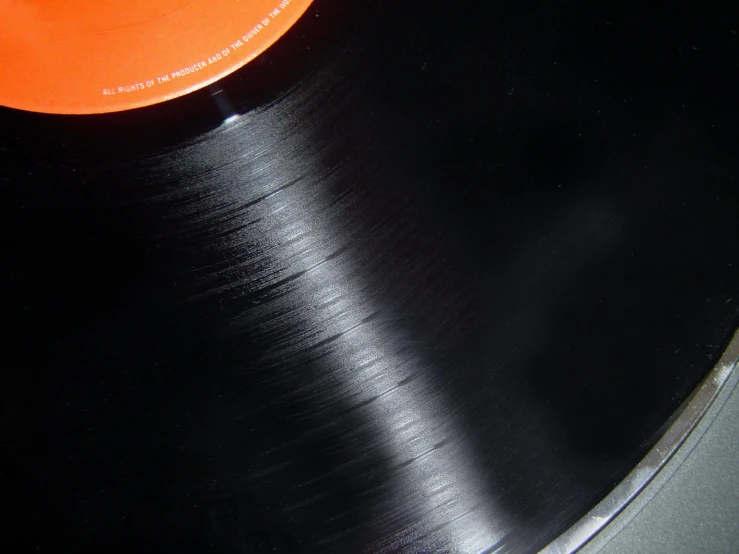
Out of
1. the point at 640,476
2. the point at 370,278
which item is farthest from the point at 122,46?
the point at 640,476

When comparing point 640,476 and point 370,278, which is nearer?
point 370,278

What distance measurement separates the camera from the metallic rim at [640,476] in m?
0.62

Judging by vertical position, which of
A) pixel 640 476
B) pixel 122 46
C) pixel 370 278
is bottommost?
pixel 640 476

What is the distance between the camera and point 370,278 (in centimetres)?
47

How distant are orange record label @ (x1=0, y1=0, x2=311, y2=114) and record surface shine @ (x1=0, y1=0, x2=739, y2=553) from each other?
2 cm

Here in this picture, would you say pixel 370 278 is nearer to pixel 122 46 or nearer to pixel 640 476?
pixel 122 46

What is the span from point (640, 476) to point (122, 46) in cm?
55

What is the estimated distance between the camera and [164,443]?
496 millimetres

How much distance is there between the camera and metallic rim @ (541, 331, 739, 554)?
2.03ft

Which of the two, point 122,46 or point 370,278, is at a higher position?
point 122,46

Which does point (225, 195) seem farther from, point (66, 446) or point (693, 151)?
point (693, 151)

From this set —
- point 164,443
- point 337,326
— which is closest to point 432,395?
point 337,326

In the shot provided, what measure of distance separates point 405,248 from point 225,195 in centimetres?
13

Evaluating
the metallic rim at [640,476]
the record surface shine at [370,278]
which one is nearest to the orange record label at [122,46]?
the record surface shine at [370,278]
